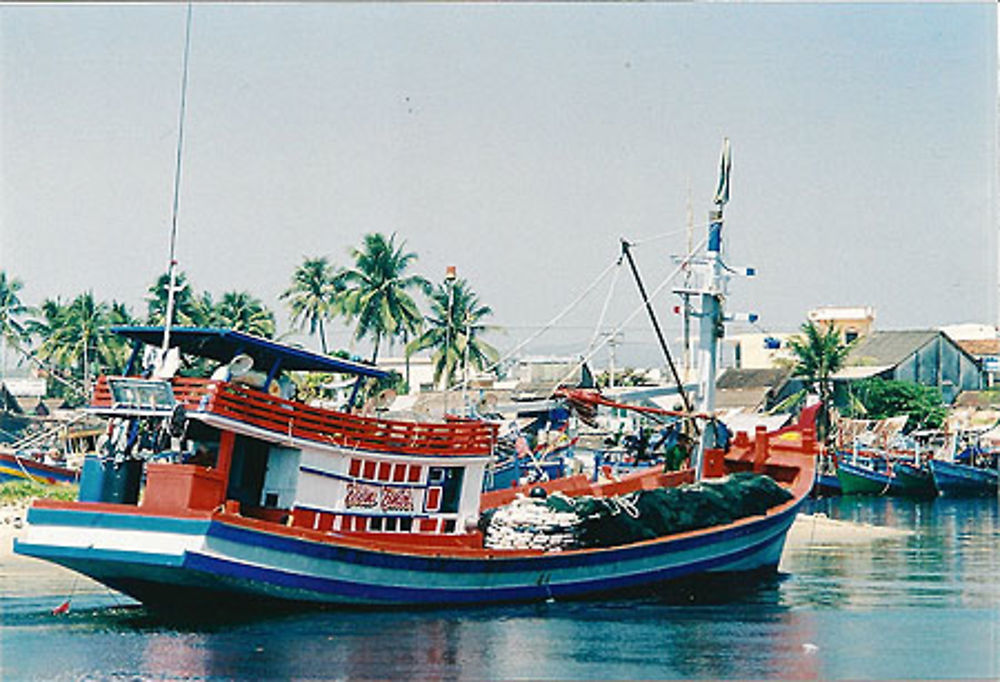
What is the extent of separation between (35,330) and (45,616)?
172 ft

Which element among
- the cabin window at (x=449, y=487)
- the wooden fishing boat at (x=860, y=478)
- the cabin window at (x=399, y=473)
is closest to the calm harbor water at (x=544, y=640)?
the cabin window at (x=449, y=487)

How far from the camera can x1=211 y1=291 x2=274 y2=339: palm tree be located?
66250 millimetres

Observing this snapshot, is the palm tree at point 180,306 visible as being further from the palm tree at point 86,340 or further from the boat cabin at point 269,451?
the boat cabin at point 269,451

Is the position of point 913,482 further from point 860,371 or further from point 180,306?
point 180,306

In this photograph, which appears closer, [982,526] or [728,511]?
[728,511]

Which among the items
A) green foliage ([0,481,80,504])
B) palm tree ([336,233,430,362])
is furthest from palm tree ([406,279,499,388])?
green foliage ([0,481,80,504])

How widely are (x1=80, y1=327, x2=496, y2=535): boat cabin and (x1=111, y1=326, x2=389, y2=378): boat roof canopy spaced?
0.08 feet

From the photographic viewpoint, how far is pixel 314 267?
6462cm

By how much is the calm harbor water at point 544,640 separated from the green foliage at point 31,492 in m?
12.3

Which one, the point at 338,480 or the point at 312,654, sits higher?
the point at 338,480

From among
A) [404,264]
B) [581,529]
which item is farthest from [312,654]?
[404,264]

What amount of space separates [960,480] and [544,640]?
42.8m

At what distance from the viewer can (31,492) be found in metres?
38.2

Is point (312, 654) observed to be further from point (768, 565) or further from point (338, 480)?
point (768, 565)
